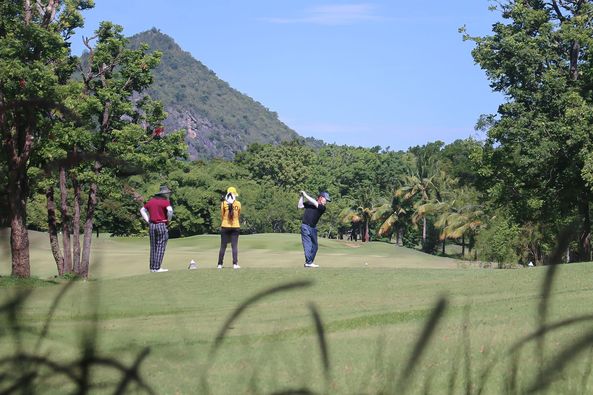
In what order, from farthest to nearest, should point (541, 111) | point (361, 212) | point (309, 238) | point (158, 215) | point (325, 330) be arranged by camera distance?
point (361, 212) → point (541, 111) → point (309, 238) → point (158, 215) → point (325, 330)

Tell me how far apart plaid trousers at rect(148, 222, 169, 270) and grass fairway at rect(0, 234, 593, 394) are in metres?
1.27

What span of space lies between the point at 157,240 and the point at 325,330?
12319 millimetres

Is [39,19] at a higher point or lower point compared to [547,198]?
higher

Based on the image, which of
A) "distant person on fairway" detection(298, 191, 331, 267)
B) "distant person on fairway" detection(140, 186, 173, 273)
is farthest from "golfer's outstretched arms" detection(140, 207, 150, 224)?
"distant person on fairway" detection(298, 191, 331, 267)

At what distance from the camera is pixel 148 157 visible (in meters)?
34.0

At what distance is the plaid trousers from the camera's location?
67.3ft

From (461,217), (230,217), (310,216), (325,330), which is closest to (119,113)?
(230,217)

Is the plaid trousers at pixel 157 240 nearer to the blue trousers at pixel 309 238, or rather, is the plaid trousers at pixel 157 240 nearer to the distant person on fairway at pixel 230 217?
the distant person on fairway at pixel 230 217

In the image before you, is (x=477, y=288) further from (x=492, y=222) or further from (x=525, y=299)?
(x=492, y=222)

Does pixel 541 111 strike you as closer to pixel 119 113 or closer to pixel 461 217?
pixel 119 113

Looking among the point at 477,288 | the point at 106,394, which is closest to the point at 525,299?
the point at 477,288

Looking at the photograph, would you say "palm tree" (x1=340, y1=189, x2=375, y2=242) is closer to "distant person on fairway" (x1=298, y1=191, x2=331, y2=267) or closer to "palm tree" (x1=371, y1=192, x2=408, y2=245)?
"palm tree" (x1=371, y1=192, x2=408, y2=245)

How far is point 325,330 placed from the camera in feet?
29.5

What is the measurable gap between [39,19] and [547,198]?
24866 mm
